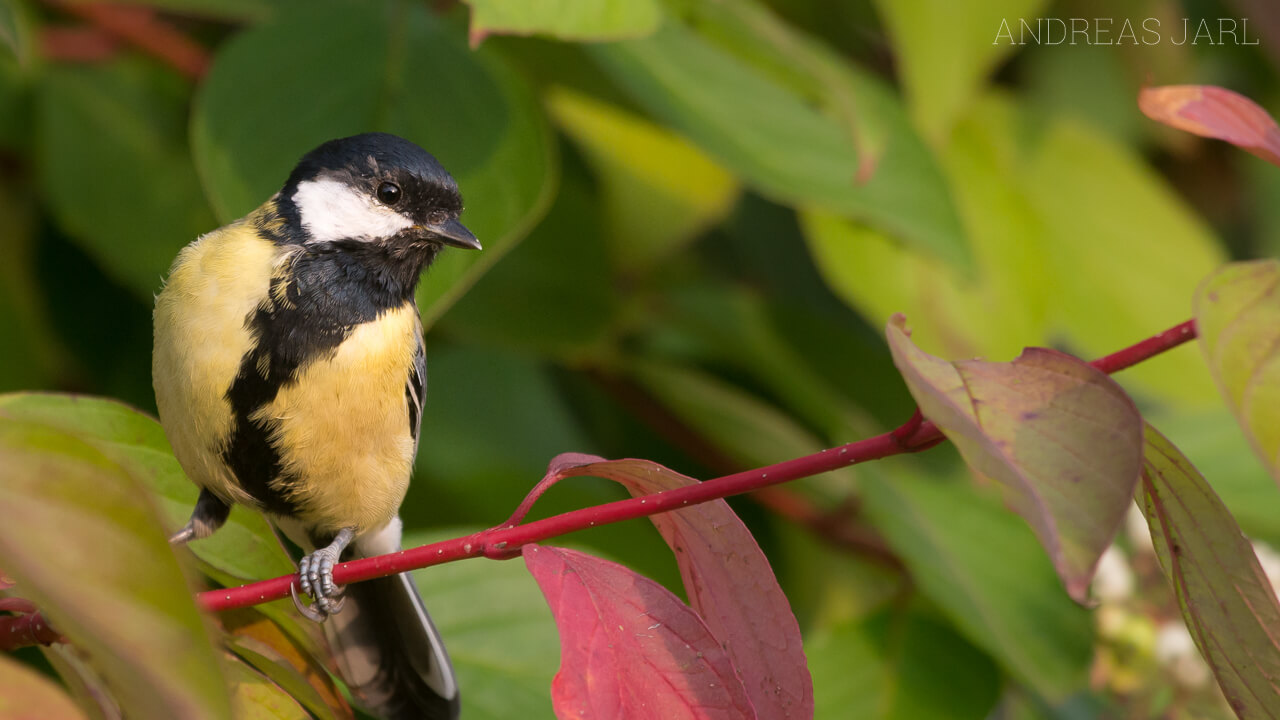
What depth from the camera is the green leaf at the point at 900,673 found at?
1717 mm

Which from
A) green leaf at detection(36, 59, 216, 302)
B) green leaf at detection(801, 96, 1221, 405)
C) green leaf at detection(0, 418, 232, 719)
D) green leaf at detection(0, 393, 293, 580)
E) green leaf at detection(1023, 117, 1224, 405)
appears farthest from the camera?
green leaf at detection(1023, 117, 1224, 405)

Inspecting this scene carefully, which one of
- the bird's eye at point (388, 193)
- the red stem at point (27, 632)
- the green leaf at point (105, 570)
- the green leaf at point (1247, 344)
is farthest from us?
the bird's eye at point (388, 193)

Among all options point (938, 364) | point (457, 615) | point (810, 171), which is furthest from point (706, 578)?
point (810, 171)

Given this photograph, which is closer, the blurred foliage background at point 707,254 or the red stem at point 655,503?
the red stem at point 655,503

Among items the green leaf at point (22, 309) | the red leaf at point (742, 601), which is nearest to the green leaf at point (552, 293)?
the green leaf at point (22, 309)

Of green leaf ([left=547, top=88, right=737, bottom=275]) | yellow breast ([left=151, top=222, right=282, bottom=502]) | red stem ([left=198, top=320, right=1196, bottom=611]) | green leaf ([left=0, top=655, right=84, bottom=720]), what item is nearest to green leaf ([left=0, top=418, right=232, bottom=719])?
green leaf ([left=0, top=655, right=84, bottom=720])

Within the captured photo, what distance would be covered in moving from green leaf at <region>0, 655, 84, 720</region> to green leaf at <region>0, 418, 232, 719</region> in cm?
6

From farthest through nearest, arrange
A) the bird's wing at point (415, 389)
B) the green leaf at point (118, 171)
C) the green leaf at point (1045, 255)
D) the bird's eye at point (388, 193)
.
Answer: the green leaf at point (1045, 255)
the green leaf at point (118, 171)
the bird's eye at point (388, 193)
the bird's wing at point (415, 389)

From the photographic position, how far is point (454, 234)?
53.6 inches

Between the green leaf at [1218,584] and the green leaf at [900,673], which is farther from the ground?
the green leaf at [1218,584]

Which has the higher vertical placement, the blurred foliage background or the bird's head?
the bird's head

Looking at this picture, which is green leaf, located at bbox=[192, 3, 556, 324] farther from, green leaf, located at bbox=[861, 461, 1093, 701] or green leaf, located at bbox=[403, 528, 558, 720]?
green leaf, located at bbox=[861, 461, 1093, 701]

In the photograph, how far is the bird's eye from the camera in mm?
1380

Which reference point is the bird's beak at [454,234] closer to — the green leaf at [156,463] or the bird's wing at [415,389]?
the bird's wing at [415,389]
